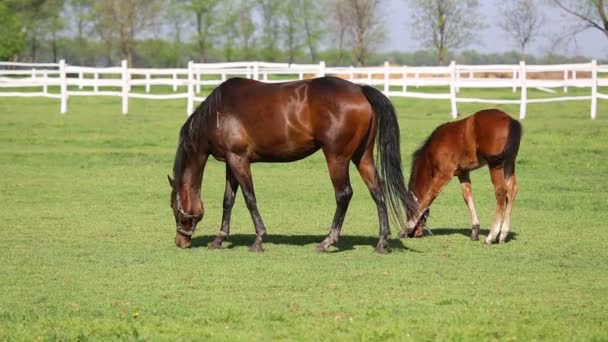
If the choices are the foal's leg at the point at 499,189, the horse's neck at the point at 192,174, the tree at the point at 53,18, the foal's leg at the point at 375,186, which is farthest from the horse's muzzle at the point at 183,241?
the tree at the point at 53,18

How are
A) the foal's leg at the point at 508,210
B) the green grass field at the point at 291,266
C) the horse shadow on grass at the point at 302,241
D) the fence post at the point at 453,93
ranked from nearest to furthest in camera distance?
the green grass field at the point at 291,266, the horse shadow on grass at the point at 302,241, the foal's leg at the point at 508,210, the fence post at the point at 453,93

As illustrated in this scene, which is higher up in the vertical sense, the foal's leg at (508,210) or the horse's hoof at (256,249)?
the foal's leg at (508,210)

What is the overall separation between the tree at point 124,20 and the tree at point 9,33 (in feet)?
19.2

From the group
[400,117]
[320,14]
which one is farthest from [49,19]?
[400,117]

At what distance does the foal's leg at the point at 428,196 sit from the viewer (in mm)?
12039

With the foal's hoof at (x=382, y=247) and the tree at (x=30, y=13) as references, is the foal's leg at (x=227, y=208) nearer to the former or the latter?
the foal's hoof at (x=382, y=247)

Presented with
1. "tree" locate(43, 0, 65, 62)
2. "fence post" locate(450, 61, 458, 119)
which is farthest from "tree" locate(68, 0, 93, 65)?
"fence post" locate(450, 61, 458, 119)

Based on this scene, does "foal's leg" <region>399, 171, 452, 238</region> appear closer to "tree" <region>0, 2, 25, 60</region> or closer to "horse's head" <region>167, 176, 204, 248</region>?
"horse's head" <region>167, 176, 204, 248</region>

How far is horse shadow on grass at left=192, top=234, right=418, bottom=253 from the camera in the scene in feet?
37.6

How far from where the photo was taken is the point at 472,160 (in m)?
11.9

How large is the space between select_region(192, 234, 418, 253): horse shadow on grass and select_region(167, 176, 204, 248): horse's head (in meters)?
0.35

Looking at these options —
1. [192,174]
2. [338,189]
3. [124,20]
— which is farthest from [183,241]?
[124,20]

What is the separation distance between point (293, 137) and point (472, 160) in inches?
90.0

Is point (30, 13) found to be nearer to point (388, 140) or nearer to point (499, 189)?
point (499, 189)
